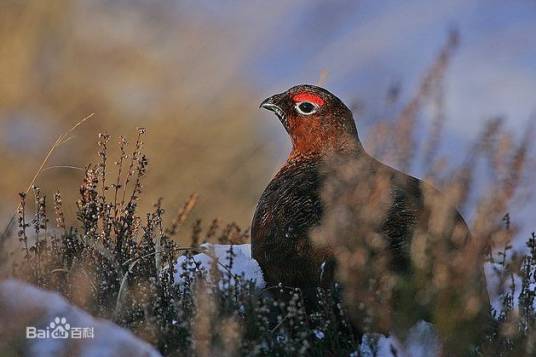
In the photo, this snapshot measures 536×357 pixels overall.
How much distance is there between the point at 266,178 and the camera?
6629mm

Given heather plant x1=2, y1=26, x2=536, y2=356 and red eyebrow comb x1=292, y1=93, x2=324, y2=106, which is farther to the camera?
red eyebrow comb x1=292, y1=93, x2=324, y2=106

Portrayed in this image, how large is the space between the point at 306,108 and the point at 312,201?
75 centimetres

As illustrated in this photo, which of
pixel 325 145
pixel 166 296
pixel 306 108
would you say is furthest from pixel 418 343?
pixel 306 108

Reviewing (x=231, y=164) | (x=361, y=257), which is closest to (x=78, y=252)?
(x=361, y=257)

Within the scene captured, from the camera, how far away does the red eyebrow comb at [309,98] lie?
11.6 ft

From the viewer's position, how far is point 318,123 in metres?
3.51

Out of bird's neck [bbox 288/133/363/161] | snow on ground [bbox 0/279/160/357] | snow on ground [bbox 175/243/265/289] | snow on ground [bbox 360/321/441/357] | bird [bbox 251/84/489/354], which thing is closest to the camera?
snow on ground [bbox 0/279/160/357]

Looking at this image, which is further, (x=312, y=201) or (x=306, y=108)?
(x=306, y=108)

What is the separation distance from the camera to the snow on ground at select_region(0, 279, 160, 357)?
1.92 meters

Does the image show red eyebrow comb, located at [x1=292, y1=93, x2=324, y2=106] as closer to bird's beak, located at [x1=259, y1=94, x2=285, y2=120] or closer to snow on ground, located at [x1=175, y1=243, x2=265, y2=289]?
bird's beak, located at [x1=259, y1=94, x2=285, y2=120]

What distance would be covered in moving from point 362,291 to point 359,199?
0.28m

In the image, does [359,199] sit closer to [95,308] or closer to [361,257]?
[361,257]

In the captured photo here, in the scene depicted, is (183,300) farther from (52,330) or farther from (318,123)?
(318,123)

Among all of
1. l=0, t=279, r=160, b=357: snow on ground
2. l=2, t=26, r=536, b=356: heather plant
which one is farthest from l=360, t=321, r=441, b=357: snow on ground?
l=0, t=279, r=160, b=357: snow on ground
